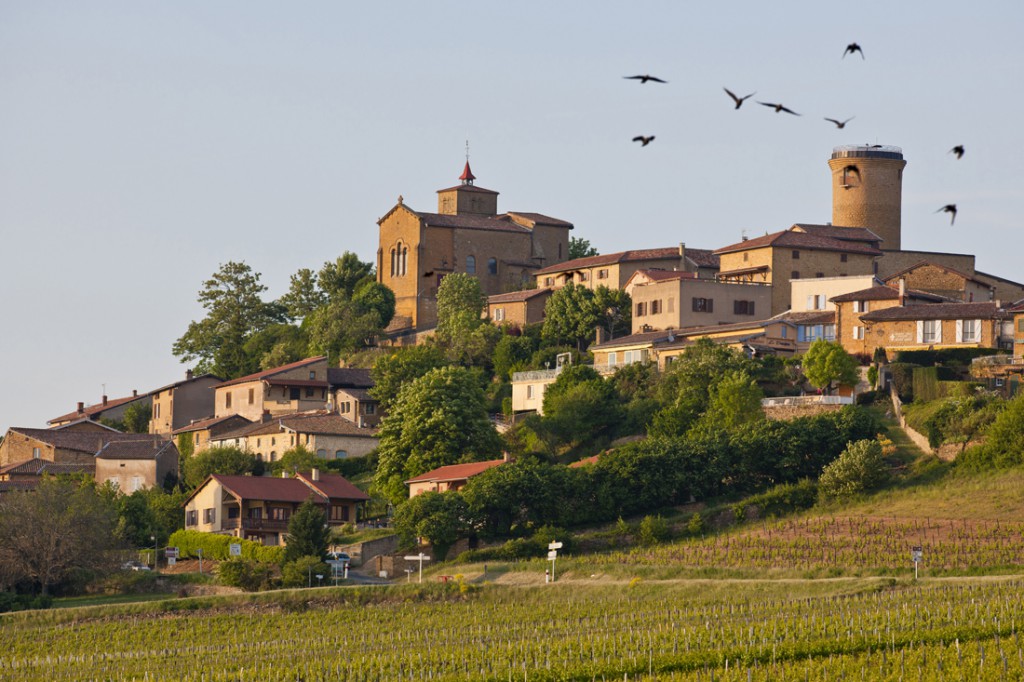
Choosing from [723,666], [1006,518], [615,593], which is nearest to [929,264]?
[1006,518]

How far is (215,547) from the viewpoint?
3383 inches

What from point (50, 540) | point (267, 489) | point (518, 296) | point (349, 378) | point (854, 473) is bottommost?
point (50, 540)

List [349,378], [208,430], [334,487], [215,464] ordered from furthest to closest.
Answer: [349,378] < [208,430] < [215,464] < [334,487]

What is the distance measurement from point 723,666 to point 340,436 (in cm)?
4920

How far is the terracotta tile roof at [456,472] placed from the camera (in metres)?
86.2

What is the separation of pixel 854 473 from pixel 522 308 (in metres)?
35.9

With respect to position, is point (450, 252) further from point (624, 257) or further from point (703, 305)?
point (703, 305)

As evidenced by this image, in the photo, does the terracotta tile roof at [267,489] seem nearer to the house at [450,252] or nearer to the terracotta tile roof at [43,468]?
the terracotta tile roof at [43,468]

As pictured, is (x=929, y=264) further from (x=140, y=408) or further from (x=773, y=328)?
(x=140, y=408)

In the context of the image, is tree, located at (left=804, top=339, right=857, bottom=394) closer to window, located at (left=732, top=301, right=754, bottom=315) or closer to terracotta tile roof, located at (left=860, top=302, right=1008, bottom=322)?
terracotta tile roof, located at (left=860, top=302, right=1008, bottom=322)

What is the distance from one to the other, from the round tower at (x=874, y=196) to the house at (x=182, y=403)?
3990cm

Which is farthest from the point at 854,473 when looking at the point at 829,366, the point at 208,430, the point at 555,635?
the point at 208,430

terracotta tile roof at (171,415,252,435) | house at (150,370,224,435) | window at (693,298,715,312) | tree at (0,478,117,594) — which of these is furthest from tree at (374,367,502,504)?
house at (150,370,224,435)

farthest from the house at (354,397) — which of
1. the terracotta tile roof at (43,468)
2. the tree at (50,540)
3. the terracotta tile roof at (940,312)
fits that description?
the terracotta tile roof at (940,312)
